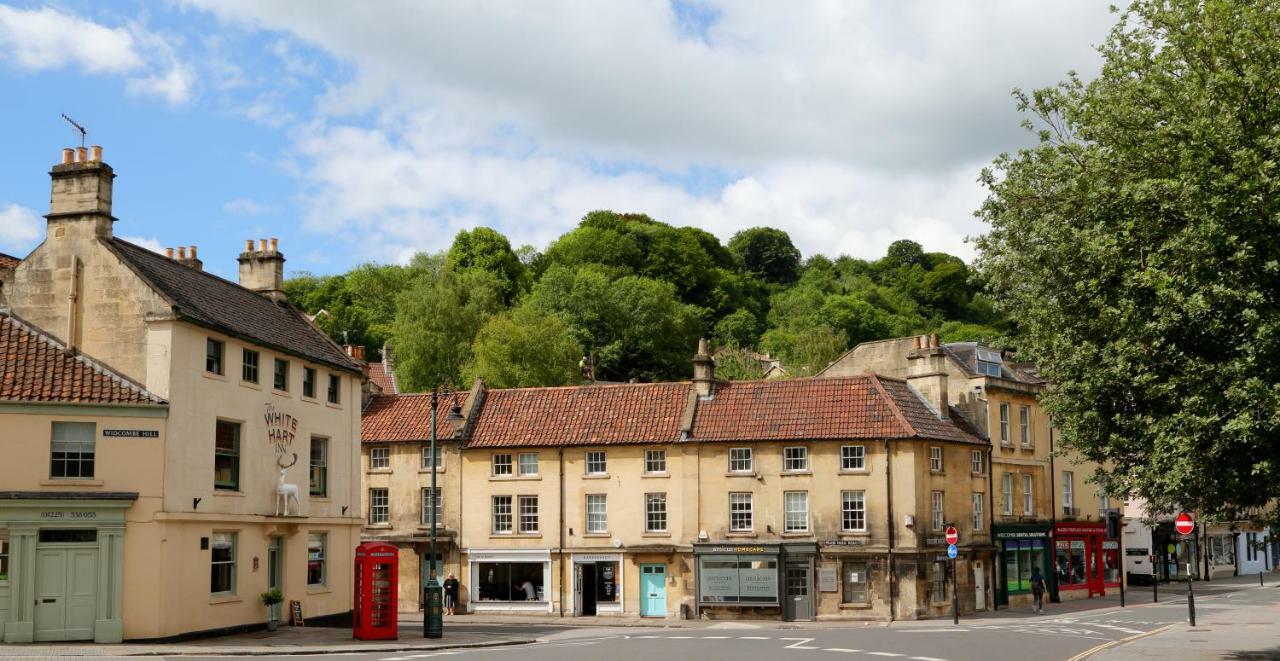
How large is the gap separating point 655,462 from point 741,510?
13.4 feet

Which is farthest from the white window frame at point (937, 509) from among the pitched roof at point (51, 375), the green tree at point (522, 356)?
the pitched roof at point (51, 375)

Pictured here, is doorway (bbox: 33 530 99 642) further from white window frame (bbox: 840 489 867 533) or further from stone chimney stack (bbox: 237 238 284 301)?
white window frame (bbox: 840 489 867 533)

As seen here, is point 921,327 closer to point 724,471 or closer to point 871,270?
point 871,270

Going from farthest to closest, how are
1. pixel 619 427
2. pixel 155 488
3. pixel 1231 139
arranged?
1. pixel 619 427
2. pixel 155 488
3. pixel 1231 139

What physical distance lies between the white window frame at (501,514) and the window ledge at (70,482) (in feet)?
76.6

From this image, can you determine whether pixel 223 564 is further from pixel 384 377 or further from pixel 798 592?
pixel 384 377

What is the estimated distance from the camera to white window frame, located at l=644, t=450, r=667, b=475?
49000mm

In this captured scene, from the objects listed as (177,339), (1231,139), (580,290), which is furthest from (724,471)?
(580,290)

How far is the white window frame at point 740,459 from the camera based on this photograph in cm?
4812

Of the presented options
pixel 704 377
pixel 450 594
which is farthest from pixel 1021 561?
pixel 450 594

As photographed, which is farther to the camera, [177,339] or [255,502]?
[255,502]

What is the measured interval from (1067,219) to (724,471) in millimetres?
26767

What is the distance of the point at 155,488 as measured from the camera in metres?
29.1

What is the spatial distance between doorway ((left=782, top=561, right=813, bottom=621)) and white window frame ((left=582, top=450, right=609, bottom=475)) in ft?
28.8
